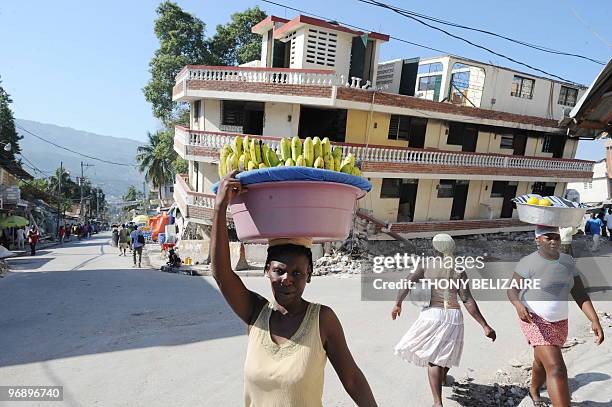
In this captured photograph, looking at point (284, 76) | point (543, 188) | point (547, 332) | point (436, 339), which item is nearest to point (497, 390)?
point (436, 339)

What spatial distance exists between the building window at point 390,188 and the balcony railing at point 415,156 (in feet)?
4.42

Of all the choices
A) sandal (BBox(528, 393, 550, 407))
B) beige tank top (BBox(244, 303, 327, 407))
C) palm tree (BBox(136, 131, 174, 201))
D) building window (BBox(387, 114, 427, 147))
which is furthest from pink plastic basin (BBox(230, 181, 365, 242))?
palm tree (BBox(136, 131, 174, 201))

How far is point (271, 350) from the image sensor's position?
1858 mm

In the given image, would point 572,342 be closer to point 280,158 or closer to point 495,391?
point 495,391

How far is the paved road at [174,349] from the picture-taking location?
14.0ft

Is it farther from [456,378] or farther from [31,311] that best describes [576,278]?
[31,311]

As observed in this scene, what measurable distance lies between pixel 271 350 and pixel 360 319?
5753 mm

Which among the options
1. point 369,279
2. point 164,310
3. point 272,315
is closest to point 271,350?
point 272,315

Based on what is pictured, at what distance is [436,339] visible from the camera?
397 cm

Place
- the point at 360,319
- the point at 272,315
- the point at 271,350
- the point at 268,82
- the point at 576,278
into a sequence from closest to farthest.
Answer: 1. the point at 271,350
2. the point at 272,315
3. the point at 576,278
4. the point at 360,319
5. the point at 268,82

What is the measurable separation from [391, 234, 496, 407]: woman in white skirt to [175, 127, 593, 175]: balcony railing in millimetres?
10290

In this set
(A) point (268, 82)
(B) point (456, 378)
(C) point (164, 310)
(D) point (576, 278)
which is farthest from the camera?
(A) point (268, 82)

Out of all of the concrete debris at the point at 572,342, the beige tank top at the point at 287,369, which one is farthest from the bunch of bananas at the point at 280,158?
the concrete debris at the point at 572,342

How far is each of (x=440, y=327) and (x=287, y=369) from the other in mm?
2655
